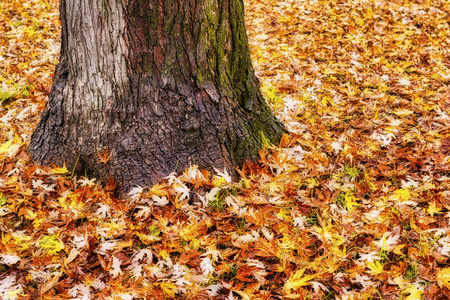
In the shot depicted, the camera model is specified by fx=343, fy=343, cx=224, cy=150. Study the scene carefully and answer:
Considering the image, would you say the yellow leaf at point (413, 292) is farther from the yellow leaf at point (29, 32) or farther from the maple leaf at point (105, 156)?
the yellow leaf at point (29, 32)

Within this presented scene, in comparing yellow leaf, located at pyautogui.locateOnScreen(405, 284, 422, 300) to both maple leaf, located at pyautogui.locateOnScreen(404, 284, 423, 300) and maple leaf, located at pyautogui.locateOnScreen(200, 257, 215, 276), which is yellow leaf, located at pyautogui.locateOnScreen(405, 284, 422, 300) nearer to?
maple leaf, located at pyautogui.locateOnScreen(404, 284, 423, 300)

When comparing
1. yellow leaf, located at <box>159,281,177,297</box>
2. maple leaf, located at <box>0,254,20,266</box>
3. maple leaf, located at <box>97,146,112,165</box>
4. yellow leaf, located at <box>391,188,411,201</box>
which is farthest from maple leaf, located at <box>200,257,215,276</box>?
yellow leaf, located at <box>391,188,411,201</box>

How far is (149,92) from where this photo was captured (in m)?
2.36

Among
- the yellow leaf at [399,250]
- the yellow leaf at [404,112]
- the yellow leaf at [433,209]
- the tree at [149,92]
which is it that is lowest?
the yellow leaf at [399,250]

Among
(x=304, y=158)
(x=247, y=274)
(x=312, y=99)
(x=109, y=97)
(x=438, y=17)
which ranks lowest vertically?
(x=247, y=274)

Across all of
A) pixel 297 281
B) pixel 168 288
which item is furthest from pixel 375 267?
pixel 168 288

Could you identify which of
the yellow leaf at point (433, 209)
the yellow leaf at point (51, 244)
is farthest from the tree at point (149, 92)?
the yellow leaf at point (433, 209)

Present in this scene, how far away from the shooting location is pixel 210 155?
256 cm

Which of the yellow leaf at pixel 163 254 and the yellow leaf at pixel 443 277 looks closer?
the yellow leaf at pixel 443 277

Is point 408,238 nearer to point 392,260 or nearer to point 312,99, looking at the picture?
point 392,260

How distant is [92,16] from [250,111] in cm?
128

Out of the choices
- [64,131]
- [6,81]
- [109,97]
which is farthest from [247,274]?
[6,81]

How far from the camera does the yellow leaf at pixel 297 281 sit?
200 centimetres

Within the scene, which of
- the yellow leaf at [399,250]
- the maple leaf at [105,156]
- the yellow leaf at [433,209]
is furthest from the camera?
the maple leaf at [105,156]
